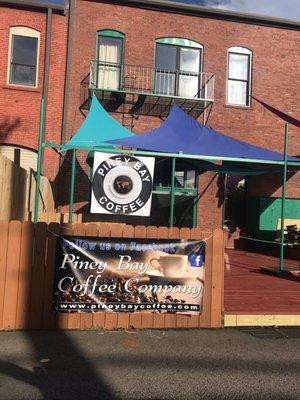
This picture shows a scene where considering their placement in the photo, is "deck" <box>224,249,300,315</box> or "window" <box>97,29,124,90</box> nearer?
"deck" <box>224,249,300,315</box>

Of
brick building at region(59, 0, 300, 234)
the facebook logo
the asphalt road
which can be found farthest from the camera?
brick building at region(59, 0, 300, 234)

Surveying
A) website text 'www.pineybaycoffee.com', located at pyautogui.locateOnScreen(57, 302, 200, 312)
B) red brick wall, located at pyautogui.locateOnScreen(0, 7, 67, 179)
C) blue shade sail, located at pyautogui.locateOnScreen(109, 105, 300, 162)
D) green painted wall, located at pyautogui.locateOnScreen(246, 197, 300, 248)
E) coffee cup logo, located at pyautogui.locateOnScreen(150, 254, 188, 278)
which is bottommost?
website text 'www.pineybaycoffee.com', located at pyautogui.locateOnScreen(57, 302, 200, 312)

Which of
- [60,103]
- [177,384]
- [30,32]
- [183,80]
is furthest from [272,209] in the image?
[177,384]

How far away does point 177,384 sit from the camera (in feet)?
16.3

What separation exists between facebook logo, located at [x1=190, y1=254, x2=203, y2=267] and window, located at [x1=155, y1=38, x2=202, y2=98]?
1229 centimetres

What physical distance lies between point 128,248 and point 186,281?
0.93 m

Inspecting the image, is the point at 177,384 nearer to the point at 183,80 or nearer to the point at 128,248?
the point at 128,248

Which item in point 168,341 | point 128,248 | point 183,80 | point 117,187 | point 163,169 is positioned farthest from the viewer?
point 183,80

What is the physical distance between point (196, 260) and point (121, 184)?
13.7ft

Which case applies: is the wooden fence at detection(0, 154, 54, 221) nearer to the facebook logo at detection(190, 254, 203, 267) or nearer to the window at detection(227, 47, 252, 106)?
the facebook logo at detection(190, 254, 203, 267)

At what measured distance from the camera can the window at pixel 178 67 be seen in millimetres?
18859

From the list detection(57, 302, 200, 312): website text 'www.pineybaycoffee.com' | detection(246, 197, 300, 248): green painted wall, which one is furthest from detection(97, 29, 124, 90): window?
detection(57, 302, 200, 312): website text 'www.pineybaycoffee.com'

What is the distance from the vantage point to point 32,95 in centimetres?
1803

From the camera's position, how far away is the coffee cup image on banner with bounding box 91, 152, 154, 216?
11.0m
